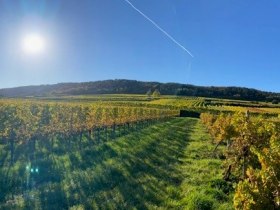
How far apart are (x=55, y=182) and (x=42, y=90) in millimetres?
170015

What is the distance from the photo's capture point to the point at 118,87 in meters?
186

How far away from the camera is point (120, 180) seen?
56.1ft

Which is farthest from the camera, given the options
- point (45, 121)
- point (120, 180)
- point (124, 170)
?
point (45, 121)

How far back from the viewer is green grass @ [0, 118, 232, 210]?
13.9 m

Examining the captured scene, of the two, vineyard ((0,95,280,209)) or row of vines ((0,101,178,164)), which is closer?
vineyard ((0,95,280,209))

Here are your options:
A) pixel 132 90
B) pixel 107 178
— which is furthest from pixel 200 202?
pixel 132 90

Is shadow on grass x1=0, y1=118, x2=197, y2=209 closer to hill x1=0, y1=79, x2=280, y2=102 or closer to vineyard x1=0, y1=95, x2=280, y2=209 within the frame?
vineyard x1=0, y1=95, x2=280, y2=209

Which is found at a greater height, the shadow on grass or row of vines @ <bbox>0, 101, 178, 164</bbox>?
row of vines @ <bbox>0, 101, 178, 164</bbox>

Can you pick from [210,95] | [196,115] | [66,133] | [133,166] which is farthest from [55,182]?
[210,95]

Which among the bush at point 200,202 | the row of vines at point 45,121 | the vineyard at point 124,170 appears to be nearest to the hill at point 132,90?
the row of vines at point 45,121

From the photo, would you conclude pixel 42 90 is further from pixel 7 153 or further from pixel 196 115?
pixel 7 153

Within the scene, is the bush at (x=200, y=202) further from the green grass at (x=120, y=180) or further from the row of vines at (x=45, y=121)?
the row of vines at (x=45, y=121)

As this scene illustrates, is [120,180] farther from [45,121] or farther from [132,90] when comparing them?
[132,90]

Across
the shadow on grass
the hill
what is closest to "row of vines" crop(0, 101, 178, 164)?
the shadow on grass
